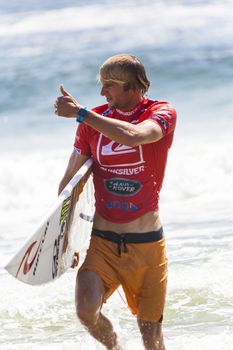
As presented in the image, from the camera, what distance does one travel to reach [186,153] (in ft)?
52.5

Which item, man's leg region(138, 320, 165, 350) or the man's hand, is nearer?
the man's hand

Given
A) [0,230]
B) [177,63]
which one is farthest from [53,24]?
[0,230]

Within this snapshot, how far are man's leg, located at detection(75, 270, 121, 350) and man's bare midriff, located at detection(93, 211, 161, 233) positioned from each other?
0.28 meters

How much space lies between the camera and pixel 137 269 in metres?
5.86

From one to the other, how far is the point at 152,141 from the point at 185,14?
1812 cm

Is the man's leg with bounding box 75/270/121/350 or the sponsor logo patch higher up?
the sponsor logo patch

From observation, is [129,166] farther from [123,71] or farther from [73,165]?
[123,71]

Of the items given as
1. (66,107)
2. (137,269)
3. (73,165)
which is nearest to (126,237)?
(137,269)

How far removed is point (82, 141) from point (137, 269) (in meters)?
0.78

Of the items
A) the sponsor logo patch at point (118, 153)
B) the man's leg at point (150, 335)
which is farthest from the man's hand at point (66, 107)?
the man's leg at point (150, 335)

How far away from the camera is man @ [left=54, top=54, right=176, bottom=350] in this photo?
19.0ft

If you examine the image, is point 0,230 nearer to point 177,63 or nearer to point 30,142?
point 30,142

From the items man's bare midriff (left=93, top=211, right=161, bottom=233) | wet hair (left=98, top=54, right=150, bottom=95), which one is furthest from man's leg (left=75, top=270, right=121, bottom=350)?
wet hair (left=98, top=54, right=150, bottom=95)

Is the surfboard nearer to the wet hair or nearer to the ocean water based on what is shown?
the wet hair
